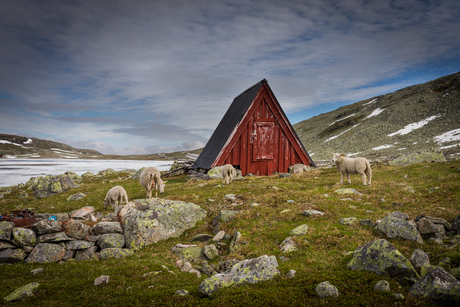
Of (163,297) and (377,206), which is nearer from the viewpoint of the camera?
(163,297)

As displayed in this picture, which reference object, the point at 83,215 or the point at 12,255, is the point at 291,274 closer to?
the point at 12,255

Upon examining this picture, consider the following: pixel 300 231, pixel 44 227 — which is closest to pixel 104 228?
pixel 44 227

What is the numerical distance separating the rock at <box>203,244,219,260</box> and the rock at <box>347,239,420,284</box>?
4598 millimetres

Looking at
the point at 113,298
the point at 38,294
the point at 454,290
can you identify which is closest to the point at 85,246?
the point at 38,294

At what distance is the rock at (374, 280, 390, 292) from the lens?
16.1 feet

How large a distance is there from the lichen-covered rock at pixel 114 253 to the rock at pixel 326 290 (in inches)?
288

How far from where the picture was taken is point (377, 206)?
38.1 ft

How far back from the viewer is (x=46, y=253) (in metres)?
8.50

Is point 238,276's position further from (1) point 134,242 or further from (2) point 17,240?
(2) point 17,240

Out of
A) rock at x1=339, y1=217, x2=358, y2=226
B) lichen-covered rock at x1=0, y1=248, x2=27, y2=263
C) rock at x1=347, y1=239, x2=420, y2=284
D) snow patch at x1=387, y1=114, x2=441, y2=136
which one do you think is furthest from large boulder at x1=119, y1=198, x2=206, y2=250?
snow patch at x1=387, y1=114, x2=441, y2=136

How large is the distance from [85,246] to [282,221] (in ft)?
27.3

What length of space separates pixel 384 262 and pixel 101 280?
7.48m

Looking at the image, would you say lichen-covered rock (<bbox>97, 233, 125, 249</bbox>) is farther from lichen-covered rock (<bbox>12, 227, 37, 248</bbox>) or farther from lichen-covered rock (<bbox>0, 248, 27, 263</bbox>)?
lichen-covered rock (<bbox>0, 248, 27, 263</bbox>)

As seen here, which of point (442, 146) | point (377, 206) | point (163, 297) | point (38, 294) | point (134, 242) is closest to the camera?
point (163, 297)
